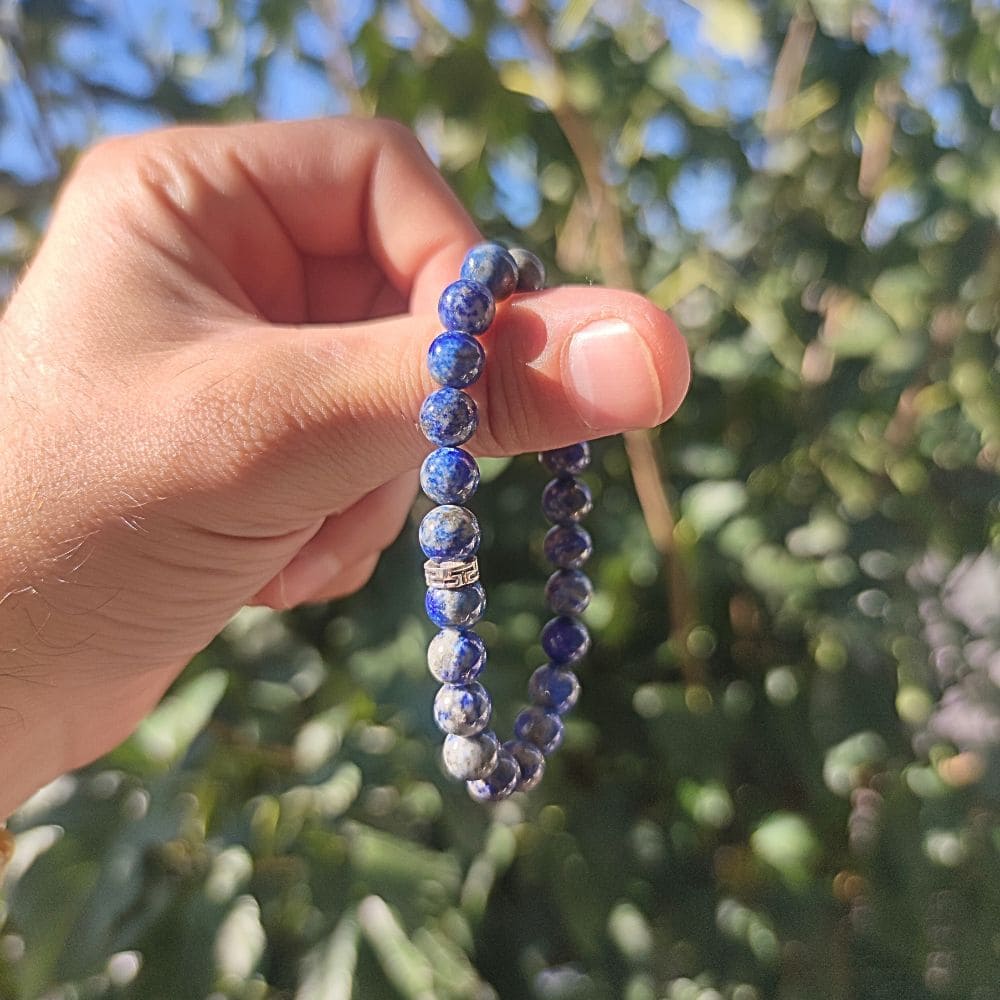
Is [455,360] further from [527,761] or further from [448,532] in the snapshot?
[527,761]

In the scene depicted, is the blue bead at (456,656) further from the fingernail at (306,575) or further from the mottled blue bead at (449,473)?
the fingernail at (306,575)

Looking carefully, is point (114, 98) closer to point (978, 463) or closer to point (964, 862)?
point (978, 463)

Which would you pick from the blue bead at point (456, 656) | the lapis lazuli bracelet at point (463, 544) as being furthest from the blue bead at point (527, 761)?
the blue bead at point (456, 656)

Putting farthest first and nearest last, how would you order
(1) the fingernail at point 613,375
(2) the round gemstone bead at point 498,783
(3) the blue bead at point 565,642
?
(3) the blue bead at point 565,642, (2) the round gemstone bead at point 498,783, (1) the fingernail at point 613,375

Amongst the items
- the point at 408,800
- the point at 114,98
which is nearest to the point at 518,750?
the point at 408,800

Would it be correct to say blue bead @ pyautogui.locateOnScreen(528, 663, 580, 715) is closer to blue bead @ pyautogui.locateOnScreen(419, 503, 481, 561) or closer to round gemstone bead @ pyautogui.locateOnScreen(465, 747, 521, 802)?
round gemstone bead @ pyautogui.locateOnScreen(465, 747, 521, 802)

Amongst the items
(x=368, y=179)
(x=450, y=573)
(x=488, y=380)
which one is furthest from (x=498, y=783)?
(x=368, y=179)
